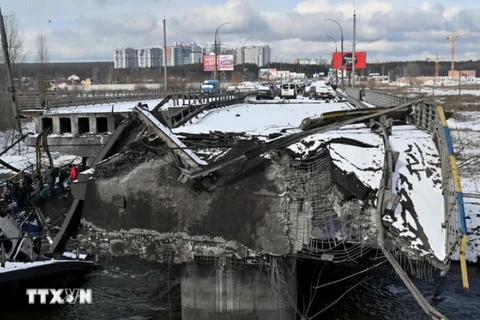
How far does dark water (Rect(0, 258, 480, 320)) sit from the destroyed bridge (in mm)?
3420

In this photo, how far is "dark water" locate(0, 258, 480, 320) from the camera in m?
15.6

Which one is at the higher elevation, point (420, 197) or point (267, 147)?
point (267, 147)

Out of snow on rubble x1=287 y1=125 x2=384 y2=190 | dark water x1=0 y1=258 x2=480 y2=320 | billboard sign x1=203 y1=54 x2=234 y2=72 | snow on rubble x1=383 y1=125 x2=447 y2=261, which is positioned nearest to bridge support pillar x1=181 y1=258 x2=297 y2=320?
snow on rubble x1=287 y1=125 x2=384 y2=190

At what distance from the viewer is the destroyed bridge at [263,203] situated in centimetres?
1126

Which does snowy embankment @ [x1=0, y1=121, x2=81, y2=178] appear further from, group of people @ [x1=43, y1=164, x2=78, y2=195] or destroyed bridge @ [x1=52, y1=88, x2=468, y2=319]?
destroyed bridge @ [x1=52, y1=88, x2=468, y2=319]

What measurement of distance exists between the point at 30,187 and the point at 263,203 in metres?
18.3

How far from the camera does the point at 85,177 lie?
41.5ft

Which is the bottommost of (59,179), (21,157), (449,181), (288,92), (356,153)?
(21,157)

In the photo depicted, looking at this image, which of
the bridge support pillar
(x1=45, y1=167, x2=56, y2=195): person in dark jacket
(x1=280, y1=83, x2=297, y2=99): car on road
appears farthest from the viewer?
(x1=280, y1=83, x2=297, y2=99): car on road

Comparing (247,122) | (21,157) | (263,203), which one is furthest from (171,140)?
(21,157)

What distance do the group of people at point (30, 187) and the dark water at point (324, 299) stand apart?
455 centimetres

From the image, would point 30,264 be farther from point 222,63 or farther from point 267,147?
point 222,63

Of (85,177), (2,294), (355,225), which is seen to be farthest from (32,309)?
(355,225)

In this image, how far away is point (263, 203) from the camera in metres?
11.7
